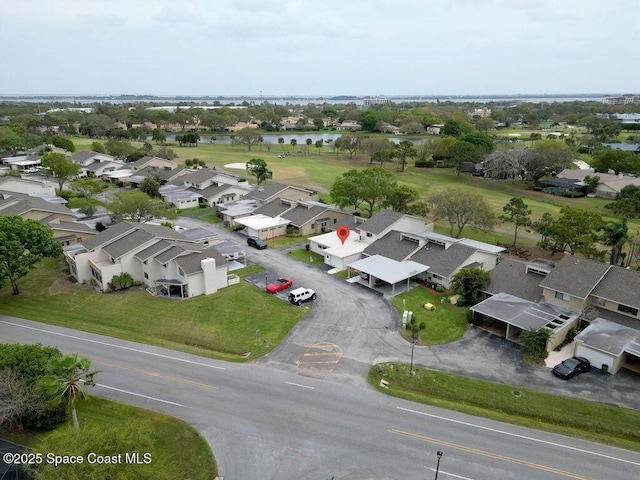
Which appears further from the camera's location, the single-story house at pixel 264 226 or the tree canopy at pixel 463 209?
the single-story house at pixel 264 226

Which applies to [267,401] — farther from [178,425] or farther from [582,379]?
[582,379]

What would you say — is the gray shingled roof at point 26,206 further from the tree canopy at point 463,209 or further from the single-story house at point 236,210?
the tree canopy at point 463,209

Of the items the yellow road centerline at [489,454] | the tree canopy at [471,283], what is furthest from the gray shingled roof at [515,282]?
the yellow road centerline at [489,454]

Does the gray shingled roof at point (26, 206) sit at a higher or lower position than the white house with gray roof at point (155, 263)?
higher

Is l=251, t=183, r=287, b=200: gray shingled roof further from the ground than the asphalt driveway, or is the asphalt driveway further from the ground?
l=251, t=183, r=287, b=200: gray shingled roof

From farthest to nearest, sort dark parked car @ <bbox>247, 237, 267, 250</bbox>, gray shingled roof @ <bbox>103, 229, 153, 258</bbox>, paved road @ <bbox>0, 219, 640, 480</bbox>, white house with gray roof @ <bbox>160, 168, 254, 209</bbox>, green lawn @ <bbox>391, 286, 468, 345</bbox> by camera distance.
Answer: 1. white house with gray roof @ <bbox>160, 168, 254, 209</bbox>
2. dark parked car @ <bbox>247, 237, 267, 250</bbox>
3. gray shingled roof @ <bbox>103, 229, 153, 258</bbox>
4. green lawn @ <bbox>391, 286, 468, 345</bbox>
5. paved road @ <bbox>0, 219, 640, 480</bbox>

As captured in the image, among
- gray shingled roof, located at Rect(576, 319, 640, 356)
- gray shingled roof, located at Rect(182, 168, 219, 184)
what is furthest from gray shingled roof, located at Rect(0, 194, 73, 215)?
gray shingled roof, located at Rect(576, 319, 640, 356)

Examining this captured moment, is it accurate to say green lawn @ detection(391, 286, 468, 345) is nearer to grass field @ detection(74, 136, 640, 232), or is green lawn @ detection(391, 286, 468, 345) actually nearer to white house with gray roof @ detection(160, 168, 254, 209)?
grass field @ detection(74, 136, 640, 232)
